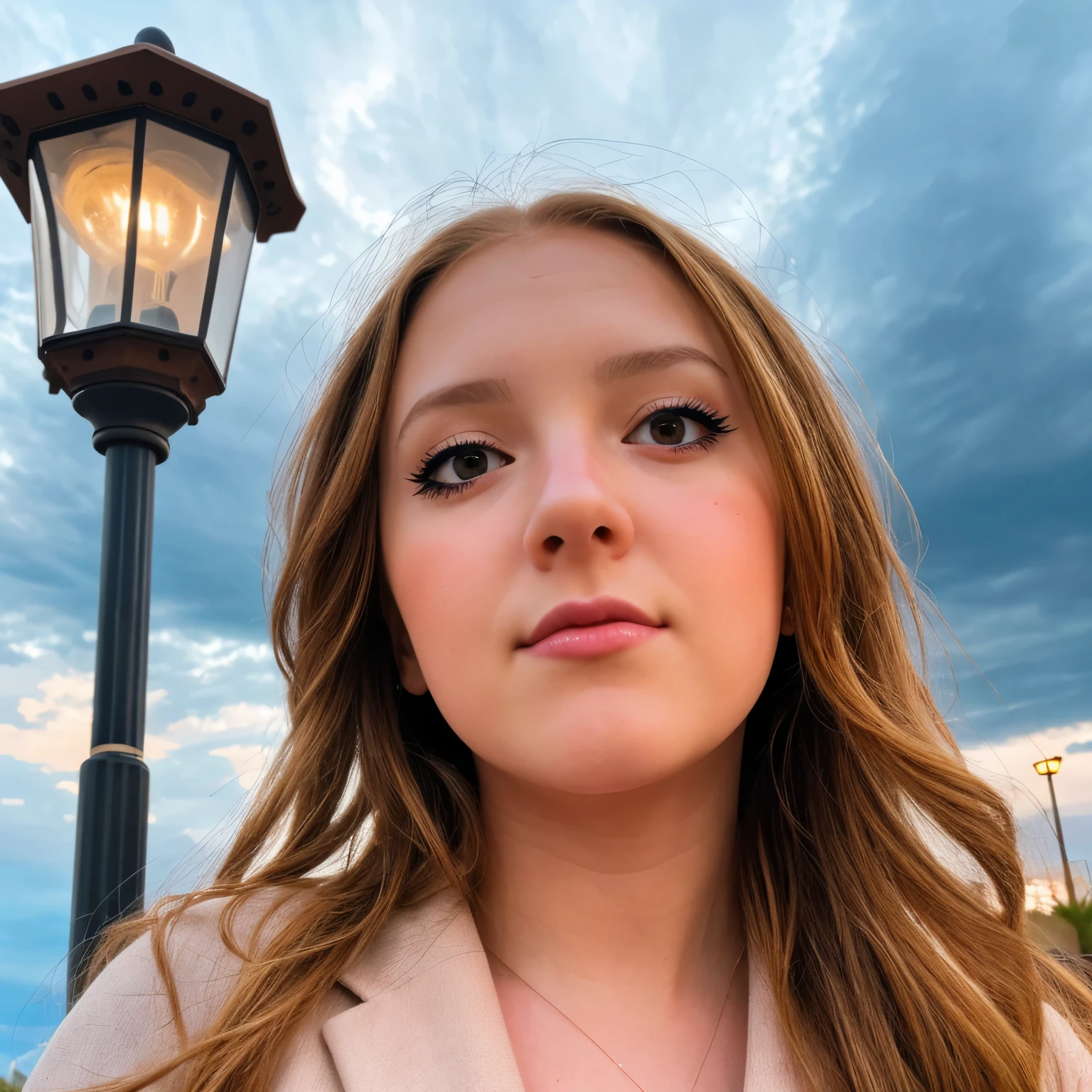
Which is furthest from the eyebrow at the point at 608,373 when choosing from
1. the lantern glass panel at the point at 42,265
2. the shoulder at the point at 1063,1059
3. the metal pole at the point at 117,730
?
the lantern glass panel at the point at 42,265

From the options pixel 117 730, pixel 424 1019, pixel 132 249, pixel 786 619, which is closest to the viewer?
pixel 424 1019

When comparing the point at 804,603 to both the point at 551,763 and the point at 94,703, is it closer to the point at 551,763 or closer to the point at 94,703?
the point at 551,763

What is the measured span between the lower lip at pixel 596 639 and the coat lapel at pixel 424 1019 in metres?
0.64

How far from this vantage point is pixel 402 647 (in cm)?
231

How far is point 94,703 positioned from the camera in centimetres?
284

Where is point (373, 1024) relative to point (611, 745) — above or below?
below

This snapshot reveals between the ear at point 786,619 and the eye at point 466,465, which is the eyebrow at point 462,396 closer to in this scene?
the eye at point 466,465

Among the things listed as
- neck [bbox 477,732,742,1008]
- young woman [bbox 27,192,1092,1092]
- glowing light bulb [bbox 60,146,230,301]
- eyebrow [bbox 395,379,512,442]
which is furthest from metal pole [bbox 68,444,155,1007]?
eyebrow [bbox 395,379,512,442]

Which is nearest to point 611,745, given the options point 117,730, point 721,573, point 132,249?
point 721,573

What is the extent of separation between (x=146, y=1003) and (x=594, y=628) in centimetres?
108

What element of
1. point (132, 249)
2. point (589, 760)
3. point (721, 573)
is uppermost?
point (132, 249)

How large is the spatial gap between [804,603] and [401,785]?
3.19 feet

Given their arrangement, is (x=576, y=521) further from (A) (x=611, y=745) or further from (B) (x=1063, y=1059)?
(B) (x=1063, y=1059)

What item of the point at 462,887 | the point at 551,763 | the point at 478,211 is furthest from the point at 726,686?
the point at 478,211
